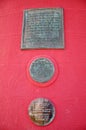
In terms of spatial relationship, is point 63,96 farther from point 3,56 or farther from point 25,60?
point 3,56

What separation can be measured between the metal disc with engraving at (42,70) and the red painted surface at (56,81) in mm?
146

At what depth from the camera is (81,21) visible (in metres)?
5.71

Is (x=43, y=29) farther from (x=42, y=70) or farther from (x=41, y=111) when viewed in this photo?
(x=41, y=111)

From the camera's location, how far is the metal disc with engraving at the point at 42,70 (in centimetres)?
529

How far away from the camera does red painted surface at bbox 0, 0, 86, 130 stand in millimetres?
5066

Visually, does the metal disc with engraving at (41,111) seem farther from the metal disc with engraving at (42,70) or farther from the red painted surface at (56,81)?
the metal disc with engraving at (42,70)

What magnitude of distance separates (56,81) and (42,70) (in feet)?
1.28

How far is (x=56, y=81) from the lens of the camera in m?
5.26

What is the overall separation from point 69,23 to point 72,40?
43 cm


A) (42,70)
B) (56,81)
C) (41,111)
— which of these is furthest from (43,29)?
(41,111)

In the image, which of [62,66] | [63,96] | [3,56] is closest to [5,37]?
[3,56]

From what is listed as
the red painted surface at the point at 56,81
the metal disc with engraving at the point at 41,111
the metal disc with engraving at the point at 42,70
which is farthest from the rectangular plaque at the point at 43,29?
the metal disc with engraving at the point at 41,111

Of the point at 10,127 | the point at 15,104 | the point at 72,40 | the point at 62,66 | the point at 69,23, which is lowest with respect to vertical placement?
the point at 10,127

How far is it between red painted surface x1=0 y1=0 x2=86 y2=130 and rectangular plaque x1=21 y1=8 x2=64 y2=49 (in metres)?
0.12
